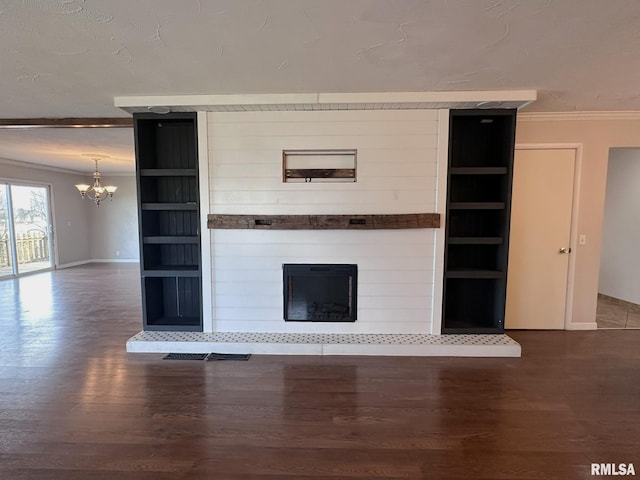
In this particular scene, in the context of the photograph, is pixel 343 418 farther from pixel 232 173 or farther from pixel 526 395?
pixel 232 173

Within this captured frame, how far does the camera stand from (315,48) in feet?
7.12

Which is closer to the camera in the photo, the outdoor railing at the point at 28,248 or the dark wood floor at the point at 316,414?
the dark wood floor at the point at 316,414

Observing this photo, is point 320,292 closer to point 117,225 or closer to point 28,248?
point 28,248

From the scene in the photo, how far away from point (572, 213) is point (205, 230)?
13.3 ft

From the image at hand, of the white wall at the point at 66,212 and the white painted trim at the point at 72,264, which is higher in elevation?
the white wall at the point at 66,212

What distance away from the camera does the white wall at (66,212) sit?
286 inches

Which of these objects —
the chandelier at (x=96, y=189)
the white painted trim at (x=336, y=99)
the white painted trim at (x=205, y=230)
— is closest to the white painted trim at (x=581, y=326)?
the white painted trim at (x=336, y=99)

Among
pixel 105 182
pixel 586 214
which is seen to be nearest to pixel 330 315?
pixel 586 214

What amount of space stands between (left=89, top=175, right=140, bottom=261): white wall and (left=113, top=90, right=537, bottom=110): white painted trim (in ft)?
22.3

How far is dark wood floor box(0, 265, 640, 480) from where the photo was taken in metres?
1.77

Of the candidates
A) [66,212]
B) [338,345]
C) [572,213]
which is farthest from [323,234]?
[66,212]

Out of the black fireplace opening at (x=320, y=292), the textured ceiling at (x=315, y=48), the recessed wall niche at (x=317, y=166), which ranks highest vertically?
the textured ceiling at (x=315, y=48)

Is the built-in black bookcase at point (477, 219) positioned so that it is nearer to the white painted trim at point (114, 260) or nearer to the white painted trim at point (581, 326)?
the white painted trim at point (581, 326)

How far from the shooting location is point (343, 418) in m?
2.17
